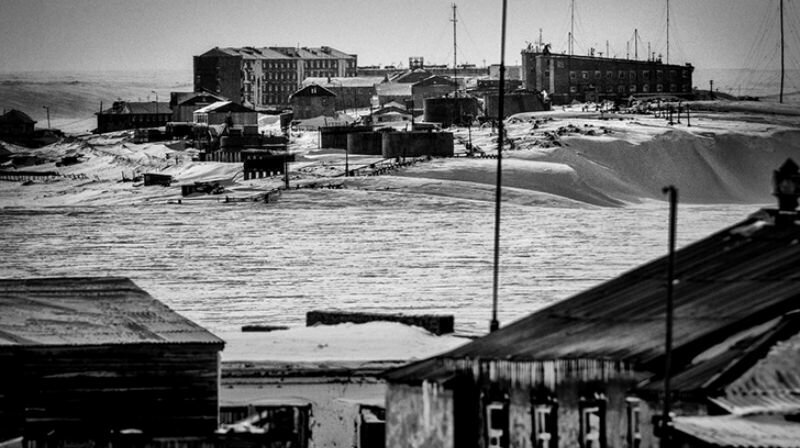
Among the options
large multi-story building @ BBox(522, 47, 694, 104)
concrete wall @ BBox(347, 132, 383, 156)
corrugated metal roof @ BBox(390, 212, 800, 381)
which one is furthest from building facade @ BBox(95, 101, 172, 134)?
corrugated metal roof @ BBox(390, 212, 800, 381)

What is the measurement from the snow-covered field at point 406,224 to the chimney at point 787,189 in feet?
17.3

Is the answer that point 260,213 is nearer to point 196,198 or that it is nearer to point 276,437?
point 196,198

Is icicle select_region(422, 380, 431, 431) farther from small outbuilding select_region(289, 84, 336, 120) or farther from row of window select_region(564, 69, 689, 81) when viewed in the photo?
row of window select_region(564, 69, 689, 81)

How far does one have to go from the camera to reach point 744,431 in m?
9.21

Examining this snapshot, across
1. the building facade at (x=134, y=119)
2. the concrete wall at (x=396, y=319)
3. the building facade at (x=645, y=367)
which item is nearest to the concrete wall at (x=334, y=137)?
the building facade at (x=134, y=119)

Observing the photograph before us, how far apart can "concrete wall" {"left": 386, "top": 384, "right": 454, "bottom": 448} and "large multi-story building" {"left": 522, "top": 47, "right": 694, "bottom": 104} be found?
8220 cm

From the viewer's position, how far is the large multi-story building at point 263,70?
383ft

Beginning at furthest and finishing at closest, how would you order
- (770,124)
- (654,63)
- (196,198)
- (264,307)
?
(654,63)
(770,124)
(196,198)
(264,307)

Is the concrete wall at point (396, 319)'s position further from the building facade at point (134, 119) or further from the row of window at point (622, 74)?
the building facade at point (134, 119)

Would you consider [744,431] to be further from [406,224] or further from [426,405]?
[406,224]

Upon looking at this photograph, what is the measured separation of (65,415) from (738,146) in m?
44.1

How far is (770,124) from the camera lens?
61.8 metres

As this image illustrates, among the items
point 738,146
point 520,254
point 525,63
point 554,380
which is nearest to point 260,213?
point 520,254

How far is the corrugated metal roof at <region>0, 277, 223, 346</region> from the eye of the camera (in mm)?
13648
